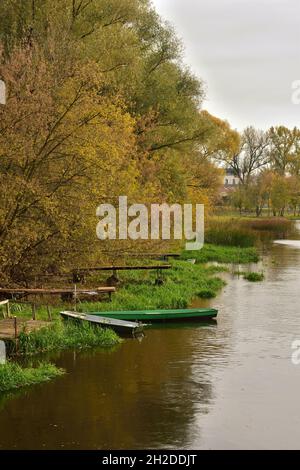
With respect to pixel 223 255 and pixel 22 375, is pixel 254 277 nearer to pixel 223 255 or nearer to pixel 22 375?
pixel 223 255

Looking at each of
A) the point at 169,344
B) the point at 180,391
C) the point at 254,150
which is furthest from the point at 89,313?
the point at 254,150

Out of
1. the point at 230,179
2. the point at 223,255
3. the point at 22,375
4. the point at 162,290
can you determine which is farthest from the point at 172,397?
the point at 230,179

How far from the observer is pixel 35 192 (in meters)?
20.4

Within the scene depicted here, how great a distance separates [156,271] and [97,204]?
9492 mm

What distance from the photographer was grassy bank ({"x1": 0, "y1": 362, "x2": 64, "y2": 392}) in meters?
14.9

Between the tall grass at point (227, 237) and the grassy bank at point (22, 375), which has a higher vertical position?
the tall grass at point (227, 237)

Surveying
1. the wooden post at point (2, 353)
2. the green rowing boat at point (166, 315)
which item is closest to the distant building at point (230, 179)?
the green rowing boat at point (166, 315)

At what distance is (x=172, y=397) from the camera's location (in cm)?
1459

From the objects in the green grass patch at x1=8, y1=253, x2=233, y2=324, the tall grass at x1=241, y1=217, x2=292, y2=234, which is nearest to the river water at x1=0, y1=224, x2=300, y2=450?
the green grass patch at x1=8, y1=253, x2=233, y2=324

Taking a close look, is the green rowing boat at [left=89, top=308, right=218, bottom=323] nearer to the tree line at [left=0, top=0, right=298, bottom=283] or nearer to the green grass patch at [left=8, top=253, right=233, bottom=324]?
the green grass patch at [left=8, top=253, right=233, bottom=324]

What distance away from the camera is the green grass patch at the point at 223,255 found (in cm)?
4172

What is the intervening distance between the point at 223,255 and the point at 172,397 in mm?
29370

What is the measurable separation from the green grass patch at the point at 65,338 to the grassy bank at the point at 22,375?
159 cm

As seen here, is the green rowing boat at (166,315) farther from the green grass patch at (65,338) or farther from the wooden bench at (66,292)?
the green grass patch at (65,338)
